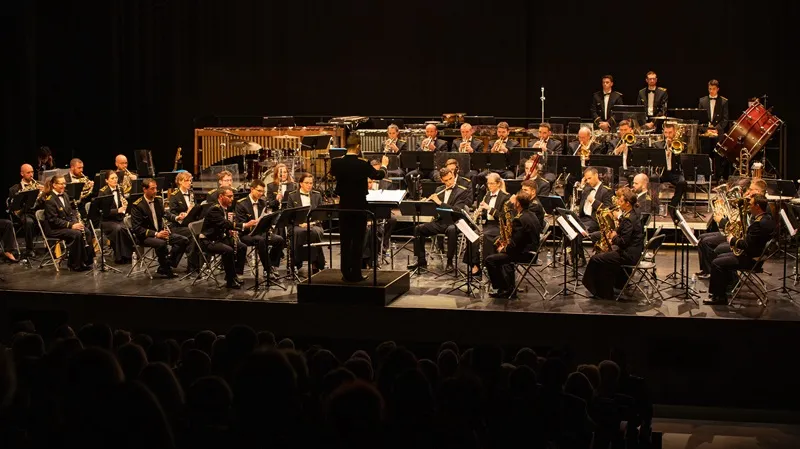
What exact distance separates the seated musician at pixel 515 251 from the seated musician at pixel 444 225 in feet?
4.14

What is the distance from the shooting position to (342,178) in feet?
33.2

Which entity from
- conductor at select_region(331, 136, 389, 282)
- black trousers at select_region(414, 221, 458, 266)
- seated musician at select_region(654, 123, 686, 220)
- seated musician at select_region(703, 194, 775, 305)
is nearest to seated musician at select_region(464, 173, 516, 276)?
black trousers at select_region(414, 221, 458, 266)

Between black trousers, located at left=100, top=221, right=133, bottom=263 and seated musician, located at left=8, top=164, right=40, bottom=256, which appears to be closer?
seated musician, located at left=8, top=164, right=40, bottom=256

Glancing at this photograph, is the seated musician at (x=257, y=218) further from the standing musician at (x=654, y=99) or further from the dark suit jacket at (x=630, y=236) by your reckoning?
the standing musician at (x=654, y=99)

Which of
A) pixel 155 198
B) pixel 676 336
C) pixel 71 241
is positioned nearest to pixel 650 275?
pixel 676 336

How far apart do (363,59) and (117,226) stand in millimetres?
7996

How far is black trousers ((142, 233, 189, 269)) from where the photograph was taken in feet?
39.7

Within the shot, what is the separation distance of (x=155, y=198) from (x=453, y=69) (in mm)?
8281

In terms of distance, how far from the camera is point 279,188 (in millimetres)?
13031

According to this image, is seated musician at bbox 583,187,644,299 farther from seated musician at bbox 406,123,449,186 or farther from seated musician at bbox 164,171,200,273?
seated musician at bbox 164,171,200,273

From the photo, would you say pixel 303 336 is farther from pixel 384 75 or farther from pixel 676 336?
pixel 384 75

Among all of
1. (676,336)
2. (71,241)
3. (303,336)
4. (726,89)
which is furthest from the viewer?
(726,89)

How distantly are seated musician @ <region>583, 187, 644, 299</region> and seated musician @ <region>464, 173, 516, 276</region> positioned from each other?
3.98 feet

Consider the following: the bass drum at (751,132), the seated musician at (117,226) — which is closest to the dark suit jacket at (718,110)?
the bass drum at (751,132)
